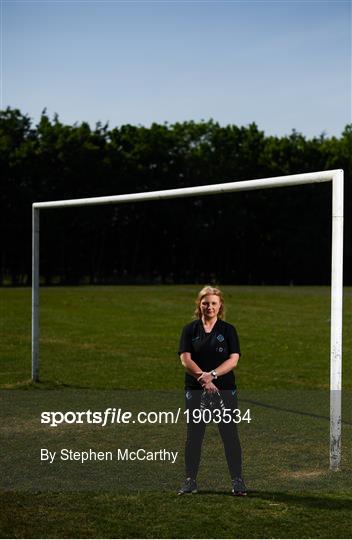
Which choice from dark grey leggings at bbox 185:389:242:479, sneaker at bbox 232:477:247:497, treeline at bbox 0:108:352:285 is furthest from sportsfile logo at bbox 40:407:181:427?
treeline at bbox 0:108:352:285

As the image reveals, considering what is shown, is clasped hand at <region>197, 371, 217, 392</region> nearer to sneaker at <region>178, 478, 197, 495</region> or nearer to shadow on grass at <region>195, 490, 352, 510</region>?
sneaker at <region>178, 478, 197, 495</region>

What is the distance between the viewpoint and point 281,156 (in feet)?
195

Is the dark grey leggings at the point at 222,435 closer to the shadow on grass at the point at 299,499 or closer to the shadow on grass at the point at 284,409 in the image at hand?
the shadow on grass at the point at 299,499

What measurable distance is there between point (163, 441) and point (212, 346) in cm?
307

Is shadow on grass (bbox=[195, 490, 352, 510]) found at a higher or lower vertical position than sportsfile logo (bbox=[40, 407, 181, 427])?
higher

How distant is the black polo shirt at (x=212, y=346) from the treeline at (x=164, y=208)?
1496 inches

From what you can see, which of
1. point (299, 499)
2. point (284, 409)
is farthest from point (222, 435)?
point (284, 409)

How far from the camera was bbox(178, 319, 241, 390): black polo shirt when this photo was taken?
212 inches

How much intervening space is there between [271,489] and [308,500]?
384 millimetres

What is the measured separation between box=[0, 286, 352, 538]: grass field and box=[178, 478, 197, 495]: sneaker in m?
0.08

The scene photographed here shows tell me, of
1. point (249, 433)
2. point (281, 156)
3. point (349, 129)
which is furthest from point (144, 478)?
point (349, 129)

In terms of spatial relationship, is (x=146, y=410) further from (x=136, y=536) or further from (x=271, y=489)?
(x=136, y=536)

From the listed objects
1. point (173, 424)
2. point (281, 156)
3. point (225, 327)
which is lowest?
point (173, 424)

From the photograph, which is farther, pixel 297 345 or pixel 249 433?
pixel 297 345
